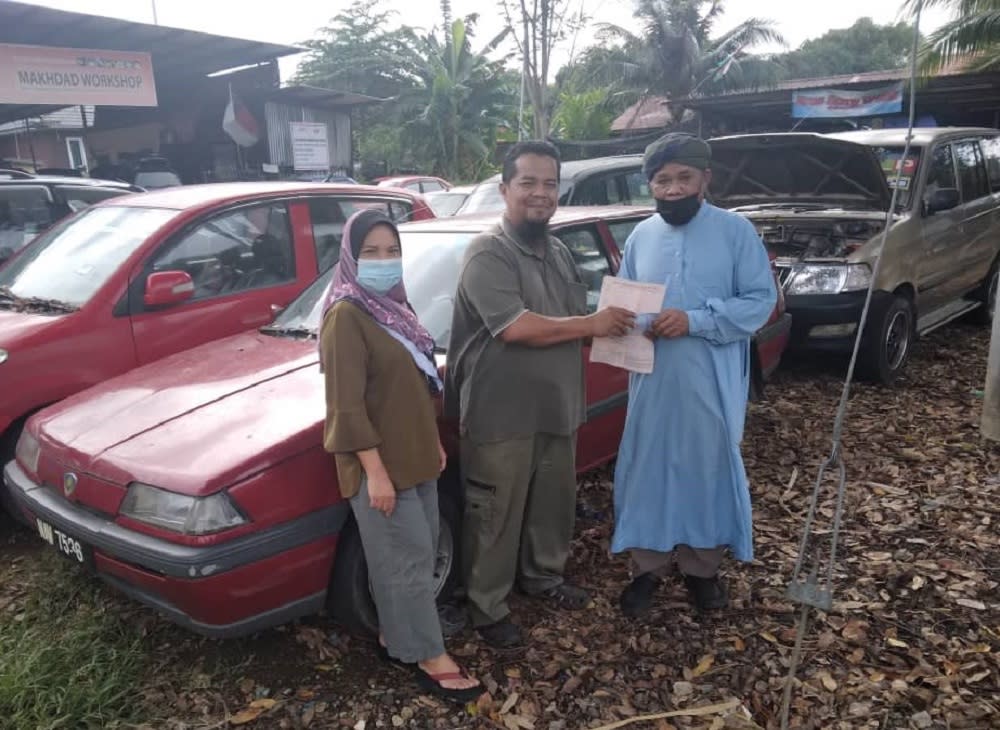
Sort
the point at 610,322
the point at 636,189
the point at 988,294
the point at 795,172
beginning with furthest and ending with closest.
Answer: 1. the point at 636,189
2. the point at 988,294
3. the point at 795,172
4. the point at 610,322

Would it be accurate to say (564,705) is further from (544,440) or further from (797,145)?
(797,145)

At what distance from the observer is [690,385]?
2.86 m

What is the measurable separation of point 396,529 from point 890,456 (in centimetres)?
330

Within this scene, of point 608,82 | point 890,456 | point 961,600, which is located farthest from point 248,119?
point 961,600

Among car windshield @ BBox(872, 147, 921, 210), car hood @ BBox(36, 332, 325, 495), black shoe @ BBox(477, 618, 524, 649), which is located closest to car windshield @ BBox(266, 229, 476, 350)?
car hood @ BBox(36, 332, 325, 495)

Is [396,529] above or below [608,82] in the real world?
below

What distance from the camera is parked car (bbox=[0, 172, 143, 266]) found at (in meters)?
5.61

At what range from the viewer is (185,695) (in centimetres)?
269

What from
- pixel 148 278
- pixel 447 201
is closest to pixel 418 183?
pixel 447 201

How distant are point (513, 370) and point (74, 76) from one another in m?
14.8

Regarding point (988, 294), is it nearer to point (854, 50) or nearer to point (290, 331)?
point (290, 331)

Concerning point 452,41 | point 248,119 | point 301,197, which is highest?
point 452,41

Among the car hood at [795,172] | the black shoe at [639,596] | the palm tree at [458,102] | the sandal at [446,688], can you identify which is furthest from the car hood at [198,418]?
the palm tree at [458,102]

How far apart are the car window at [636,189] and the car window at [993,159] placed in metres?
3.11
